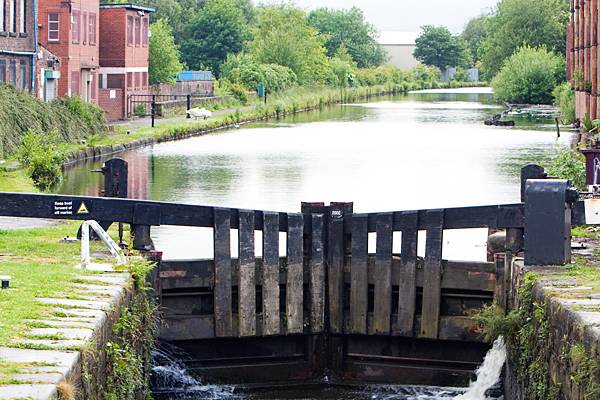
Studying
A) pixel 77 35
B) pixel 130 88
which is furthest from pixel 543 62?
pixel 77 35

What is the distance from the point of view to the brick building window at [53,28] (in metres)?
63.3

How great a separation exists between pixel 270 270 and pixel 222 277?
2.09 ft

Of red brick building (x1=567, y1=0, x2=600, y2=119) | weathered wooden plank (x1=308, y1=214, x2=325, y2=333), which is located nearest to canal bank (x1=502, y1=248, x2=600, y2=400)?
weathered wooden plank (x1=308, y1=214, x2=325, y2=333)

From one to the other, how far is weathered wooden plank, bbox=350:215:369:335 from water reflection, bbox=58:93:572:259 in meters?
5.50

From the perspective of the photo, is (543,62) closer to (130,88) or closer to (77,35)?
(130,88)

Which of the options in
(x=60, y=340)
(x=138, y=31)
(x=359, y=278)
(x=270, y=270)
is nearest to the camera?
(x=60, y=340)

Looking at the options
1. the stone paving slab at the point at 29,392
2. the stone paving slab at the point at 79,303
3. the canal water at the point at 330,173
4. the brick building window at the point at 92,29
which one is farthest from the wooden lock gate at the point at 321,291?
the brick building window at the point at 92,29

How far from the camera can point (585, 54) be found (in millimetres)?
56656

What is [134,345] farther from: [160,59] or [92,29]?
[160,59]

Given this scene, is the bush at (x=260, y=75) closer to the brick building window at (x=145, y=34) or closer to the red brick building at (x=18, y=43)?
the brick building window at (x=145, y=34)

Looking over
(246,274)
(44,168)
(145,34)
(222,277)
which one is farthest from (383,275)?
(145,34)

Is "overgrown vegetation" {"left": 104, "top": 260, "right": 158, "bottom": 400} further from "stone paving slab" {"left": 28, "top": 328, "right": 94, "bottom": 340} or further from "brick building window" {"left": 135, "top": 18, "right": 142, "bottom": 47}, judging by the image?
"brick building window" {"left": 135, "top": 18, "right": 142, "bottom": 47}

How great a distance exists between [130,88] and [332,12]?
400ft

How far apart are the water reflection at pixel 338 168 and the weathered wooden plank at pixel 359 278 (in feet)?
18.0
